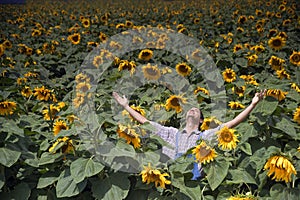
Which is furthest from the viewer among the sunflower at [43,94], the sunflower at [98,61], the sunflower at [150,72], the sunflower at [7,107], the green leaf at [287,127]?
the sunflower at [98,61]

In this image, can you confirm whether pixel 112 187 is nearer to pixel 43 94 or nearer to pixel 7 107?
pixel 7 107

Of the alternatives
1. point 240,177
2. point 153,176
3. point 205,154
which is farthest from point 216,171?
point 153,176

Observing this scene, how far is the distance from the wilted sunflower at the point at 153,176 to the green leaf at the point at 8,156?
0.83m

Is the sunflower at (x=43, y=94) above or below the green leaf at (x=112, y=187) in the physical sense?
below

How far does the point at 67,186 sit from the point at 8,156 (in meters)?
0.43

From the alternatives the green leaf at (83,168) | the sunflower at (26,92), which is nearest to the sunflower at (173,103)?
the green leaf at (83,168)

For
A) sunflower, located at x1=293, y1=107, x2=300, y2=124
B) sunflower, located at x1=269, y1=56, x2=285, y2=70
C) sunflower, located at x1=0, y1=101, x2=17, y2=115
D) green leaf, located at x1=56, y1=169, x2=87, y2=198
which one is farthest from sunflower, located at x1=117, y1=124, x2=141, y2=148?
sunflower, located at x1=269, y1=56, x2=285, y2=70

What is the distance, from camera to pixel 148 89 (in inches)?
196

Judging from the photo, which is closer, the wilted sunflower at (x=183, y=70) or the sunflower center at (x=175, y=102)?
the sunflower center at (x=175, y=102)

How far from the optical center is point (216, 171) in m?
2.55

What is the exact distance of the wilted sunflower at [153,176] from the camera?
7.80ft

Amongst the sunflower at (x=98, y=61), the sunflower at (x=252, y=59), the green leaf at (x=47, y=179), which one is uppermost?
the green leaf at (x=47, y=179)

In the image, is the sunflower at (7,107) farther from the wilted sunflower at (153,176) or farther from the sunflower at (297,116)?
the sunflower at (297,116)

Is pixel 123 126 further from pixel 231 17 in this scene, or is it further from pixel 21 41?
pixel 231 17
